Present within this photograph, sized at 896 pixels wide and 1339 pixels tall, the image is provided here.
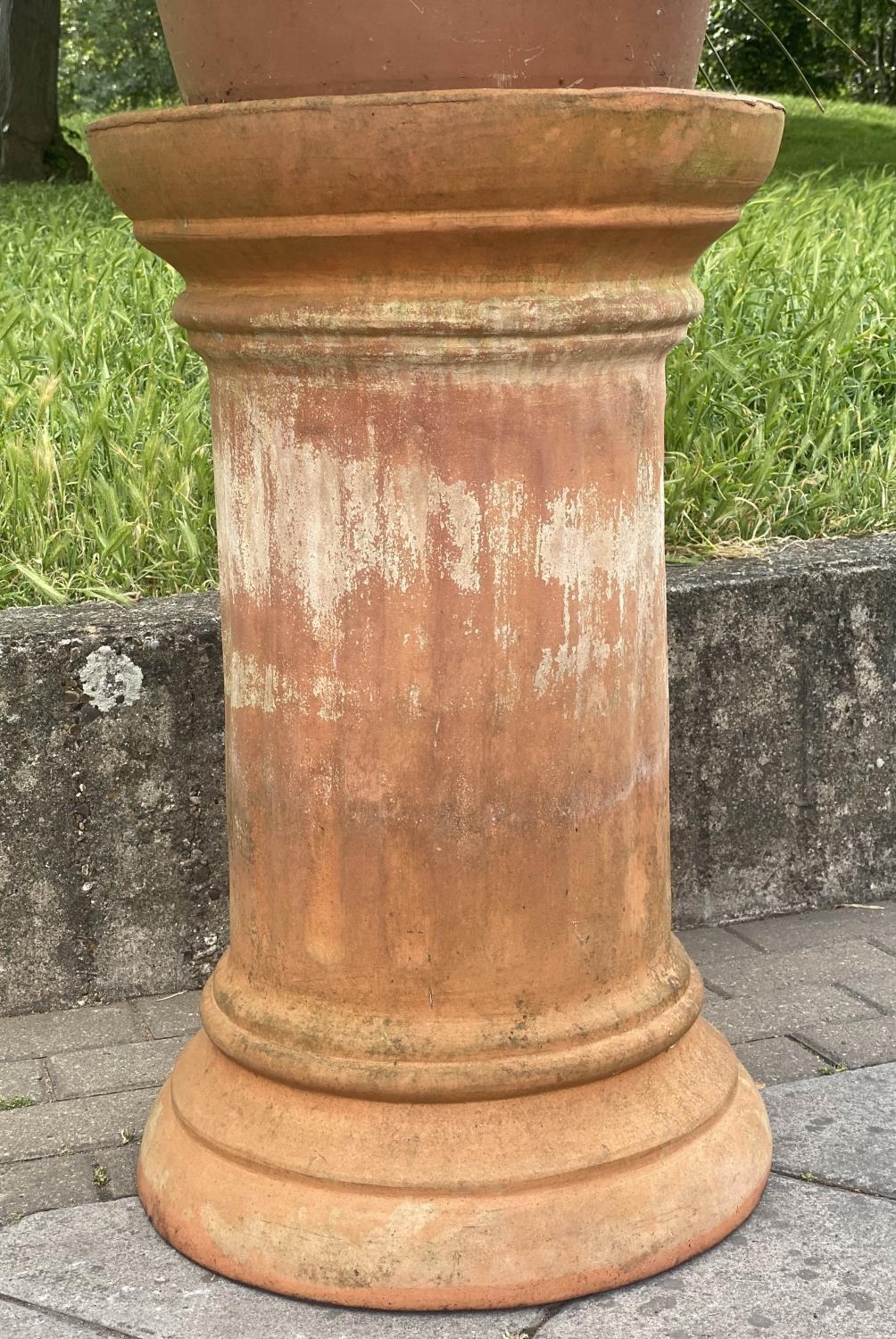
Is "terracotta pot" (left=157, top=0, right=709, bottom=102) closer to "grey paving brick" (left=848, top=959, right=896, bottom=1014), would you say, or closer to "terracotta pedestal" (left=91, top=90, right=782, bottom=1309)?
"terracotta pedestal" (left=91, top=90, right=782, bottom=1309)

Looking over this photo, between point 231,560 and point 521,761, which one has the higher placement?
point 231,560

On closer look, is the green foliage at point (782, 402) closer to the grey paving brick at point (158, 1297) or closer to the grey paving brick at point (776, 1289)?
the grey paving brick at point (776, 1289)

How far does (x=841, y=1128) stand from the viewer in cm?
235

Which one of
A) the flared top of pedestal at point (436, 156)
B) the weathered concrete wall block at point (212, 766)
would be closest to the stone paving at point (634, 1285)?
the weathered concrete wall block at point (212, 766)

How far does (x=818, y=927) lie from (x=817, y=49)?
20.6 meters

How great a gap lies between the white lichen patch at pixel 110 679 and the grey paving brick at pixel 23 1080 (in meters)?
0.59

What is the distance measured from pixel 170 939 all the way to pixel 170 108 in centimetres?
151

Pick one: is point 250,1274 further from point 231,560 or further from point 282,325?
point 282,325

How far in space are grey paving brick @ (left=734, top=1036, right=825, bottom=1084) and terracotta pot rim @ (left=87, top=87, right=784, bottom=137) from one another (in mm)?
1490

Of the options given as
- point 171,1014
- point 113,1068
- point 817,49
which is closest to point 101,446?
point 171,1014

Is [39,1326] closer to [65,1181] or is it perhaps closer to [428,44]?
[65,1181]

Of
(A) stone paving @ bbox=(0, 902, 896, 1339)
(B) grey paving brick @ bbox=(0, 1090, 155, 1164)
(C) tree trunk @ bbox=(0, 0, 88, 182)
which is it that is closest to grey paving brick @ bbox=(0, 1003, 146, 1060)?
(A) stone paving @ bbox=(0, 902, 896, 1339)

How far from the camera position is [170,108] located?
6.01 feet

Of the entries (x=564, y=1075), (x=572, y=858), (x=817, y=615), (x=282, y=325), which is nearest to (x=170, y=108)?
(x=282, y=325)
